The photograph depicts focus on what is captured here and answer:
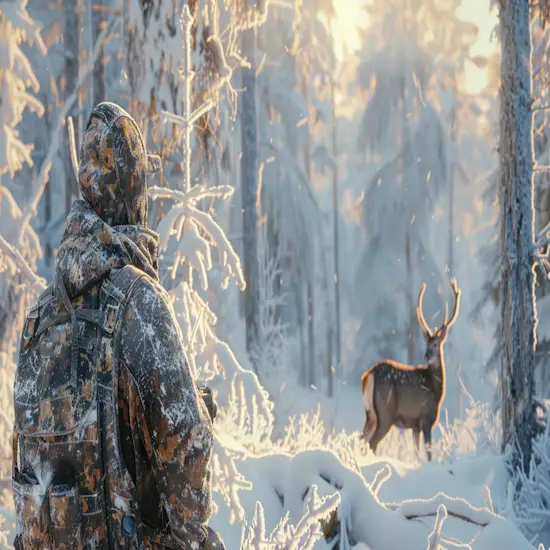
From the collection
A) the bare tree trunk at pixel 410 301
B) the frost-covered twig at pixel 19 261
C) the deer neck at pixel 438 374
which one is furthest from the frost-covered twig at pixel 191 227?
the bare tree trunk at pixel 410 301

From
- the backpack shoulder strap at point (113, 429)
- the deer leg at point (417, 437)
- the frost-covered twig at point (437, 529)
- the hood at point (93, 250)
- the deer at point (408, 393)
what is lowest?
the deer leg at point (417, 437)

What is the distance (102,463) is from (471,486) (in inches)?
318

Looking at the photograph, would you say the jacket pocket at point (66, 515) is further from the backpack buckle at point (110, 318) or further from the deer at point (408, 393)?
the deer at point (408, 393)

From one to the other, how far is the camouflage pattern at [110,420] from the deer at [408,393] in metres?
9.27

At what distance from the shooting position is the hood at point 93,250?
2.33 meters

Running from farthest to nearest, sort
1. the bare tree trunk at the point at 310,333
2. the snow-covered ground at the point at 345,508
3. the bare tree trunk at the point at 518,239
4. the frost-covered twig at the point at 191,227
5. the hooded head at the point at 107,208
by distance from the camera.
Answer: the bare tree trunk at the point at 310,333, the bare tree trunk at the point at 518,239, the frost-covered twig at the point at 191,227, the snow-covered ground at the point at 345,508, the hooded head at the point at 107,208

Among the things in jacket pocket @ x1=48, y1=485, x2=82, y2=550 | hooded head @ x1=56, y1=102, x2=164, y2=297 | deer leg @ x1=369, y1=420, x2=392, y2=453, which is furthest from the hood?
deer leg @ x1=369, y1=420, x2=392, y2=453

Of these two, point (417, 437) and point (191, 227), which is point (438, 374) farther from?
point (191, 227)

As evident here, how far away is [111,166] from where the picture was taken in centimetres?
243

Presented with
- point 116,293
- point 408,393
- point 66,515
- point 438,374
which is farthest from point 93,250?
point 408,393

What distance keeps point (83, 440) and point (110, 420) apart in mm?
103

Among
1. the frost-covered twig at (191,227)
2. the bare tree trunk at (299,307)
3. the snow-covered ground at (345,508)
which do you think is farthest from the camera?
the bare tree trunk at (299,307)

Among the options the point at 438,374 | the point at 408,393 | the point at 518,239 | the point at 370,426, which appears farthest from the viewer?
the point at 370,426

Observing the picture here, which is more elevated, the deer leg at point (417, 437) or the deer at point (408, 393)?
the deer at point (408, 393)
